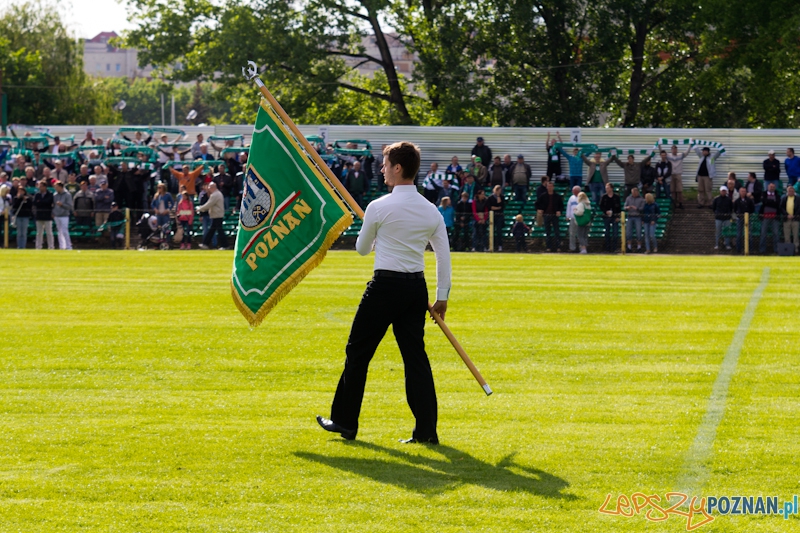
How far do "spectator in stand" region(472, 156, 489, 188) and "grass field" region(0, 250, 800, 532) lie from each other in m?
14.2

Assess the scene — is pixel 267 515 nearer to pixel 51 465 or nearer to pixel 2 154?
pixel 51 465

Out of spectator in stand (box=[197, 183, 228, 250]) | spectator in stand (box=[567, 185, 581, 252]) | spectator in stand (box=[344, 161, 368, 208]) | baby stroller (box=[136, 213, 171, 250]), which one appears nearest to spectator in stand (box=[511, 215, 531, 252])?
spectator in stand (box=[567, 185, 581, 252])

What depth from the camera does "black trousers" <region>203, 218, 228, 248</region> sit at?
29.2 m

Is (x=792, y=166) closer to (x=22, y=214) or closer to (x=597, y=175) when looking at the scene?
(x=597, y=175)

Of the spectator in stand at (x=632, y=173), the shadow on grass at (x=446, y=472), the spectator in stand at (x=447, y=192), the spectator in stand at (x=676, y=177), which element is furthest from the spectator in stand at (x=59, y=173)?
the shadow on grass at (x=446, y=472)

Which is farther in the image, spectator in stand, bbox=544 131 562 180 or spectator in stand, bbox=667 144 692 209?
spectator in stand, bbox=544 131 562 180

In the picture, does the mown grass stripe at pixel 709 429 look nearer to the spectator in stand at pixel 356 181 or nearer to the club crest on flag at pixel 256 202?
the club crest on flag at pixel 256 202

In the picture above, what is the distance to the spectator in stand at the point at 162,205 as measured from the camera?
29672 mm

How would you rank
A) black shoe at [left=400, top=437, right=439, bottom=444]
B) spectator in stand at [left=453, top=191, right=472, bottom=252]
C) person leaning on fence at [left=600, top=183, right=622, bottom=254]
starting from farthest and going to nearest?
1. spectator in stand at [left=453, top=191, right=472, bottom=252]
2. person leaning on fence at [left=600, top=183, right=622, bottom=254]
3. black shoe at [left=400, top=437, right=439, bottom=444]

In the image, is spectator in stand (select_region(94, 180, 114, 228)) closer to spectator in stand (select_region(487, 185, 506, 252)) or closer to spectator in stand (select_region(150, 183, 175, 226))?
spectator in stand (select_region(150, 183, 175, 226))

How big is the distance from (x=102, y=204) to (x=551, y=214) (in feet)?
39.1

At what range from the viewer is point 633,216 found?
1126 inches

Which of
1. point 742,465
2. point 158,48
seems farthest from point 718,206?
point 158,48

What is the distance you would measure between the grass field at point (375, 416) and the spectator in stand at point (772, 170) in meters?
13.9
